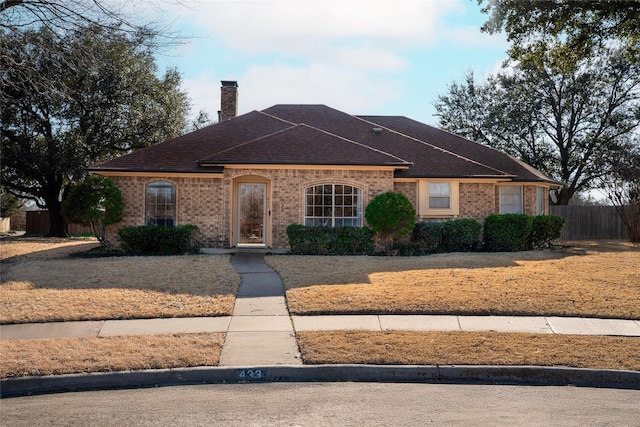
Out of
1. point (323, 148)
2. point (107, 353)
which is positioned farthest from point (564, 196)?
point (107, 353)

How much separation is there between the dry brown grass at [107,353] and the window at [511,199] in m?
16.5

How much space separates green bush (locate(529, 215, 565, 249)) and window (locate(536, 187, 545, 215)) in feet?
6.06

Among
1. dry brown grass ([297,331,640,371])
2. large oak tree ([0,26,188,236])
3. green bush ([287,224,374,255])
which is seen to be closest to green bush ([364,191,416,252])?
green bush ([287,224,374,255])

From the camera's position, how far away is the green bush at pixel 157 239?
1800 centimetres

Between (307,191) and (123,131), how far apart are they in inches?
629

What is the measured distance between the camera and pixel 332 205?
63.1ft

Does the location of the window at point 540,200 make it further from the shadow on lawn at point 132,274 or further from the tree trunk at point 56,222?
the tree trunk at point 56,222

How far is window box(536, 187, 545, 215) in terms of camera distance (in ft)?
77.2


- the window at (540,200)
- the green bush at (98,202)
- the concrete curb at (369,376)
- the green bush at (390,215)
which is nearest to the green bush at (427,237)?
the green bush at (390,215)

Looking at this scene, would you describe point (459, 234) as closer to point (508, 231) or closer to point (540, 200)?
point (508, 231)

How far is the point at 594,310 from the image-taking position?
10609 mm

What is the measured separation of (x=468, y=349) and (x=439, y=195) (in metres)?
13.2

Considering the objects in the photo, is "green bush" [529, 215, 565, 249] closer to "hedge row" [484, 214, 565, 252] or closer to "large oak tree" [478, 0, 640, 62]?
"hedge row" [484, 214, 565, 252]

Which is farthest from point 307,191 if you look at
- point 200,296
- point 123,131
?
point 123,131
